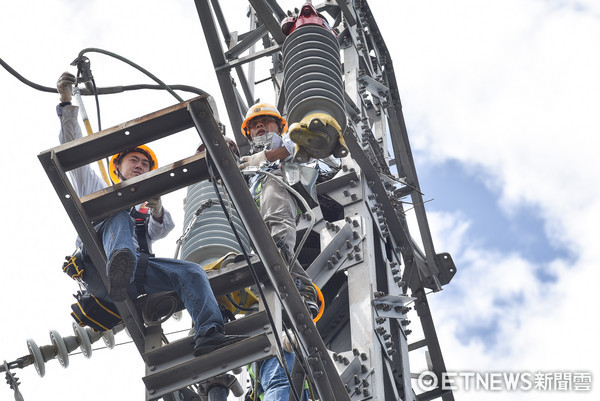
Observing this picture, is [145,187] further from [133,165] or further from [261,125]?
[261,125]

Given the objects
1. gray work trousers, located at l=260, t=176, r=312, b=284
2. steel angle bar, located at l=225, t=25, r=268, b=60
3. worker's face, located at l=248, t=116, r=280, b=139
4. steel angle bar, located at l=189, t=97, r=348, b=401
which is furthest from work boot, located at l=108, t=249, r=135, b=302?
steel angle bar, located at l=225, t=25, r=268, b=60

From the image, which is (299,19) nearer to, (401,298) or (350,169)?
(350,169)

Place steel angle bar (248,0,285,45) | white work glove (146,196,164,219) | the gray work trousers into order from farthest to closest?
steel angle bar (248,0,285,45) → the gray work trousers → white work glove (146,196,164,219)

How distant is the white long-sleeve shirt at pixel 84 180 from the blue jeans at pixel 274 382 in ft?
4.86

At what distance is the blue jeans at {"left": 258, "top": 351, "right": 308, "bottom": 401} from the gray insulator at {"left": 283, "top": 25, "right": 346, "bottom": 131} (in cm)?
223

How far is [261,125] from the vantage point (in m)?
10.5

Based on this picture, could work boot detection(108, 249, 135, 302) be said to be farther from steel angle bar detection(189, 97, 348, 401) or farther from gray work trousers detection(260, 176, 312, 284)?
gray work trousers detection(260, 176, 312, 284)

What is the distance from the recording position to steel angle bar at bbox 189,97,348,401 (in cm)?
766

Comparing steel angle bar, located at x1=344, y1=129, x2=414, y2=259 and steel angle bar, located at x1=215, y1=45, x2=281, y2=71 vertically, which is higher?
steel angle bar, located at x1=215, y1=45, x2=281, y2=71

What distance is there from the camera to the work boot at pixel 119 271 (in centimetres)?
788

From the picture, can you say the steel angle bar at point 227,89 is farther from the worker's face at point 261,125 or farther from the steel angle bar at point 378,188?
the steel angle bar at point 378,188

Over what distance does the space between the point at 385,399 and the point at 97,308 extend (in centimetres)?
260

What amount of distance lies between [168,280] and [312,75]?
80.4 inches

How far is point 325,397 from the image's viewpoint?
8.17 meters
